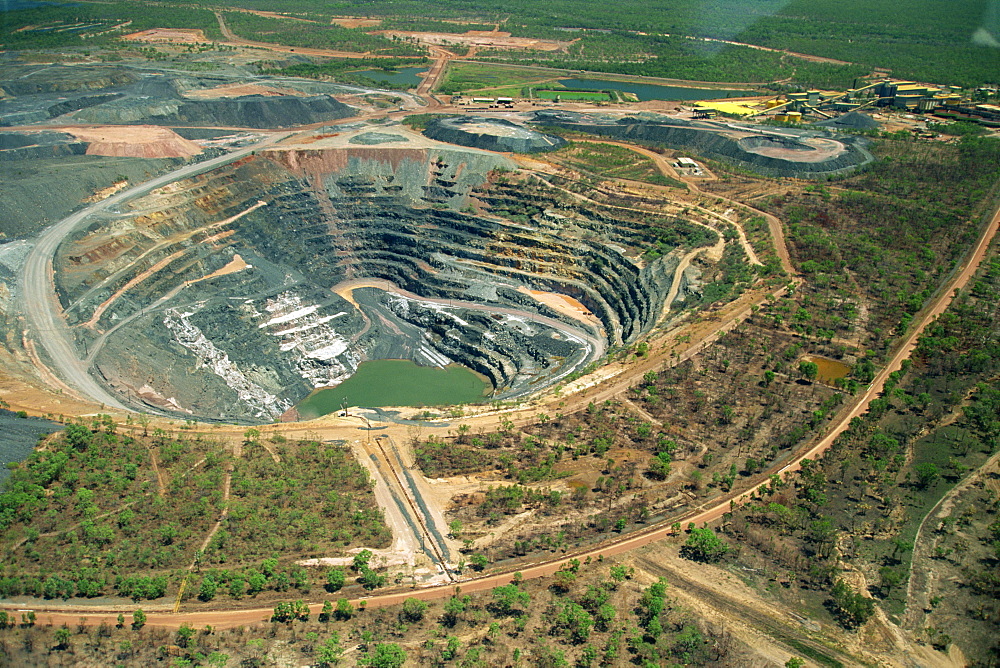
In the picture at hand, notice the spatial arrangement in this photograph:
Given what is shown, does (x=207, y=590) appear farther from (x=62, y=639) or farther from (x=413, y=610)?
(x=413, y=610)

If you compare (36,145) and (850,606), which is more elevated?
(36,145)

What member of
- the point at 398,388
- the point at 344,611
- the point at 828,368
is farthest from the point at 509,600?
the point at 398,388

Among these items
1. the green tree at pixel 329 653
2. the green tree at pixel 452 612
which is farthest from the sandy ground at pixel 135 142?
the green tree at pixel 452 612

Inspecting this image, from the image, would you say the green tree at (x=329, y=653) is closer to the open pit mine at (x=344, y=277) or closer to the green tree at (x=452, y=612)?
the green tree at (x=452, y=612)

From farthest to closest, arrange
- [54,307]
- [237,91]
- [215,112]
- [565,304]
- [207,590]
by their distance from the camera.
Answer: [237,91]
[215,112]
[565,304]
[54,307]
[207,590]

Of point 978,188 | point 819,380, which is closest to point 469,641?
point 819,380

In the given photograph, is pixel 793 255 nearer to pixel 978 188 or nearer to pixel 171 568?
pixel 978 188
